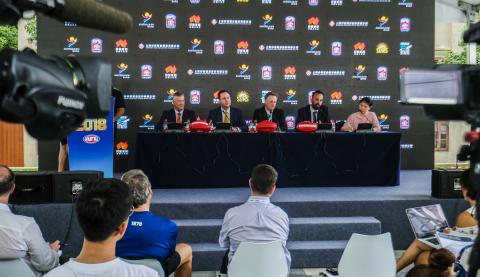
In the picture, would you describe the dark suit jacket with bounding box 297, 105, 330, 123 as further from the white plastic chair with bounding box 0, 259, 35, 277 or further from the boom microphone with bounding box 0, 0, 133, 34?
the boom microphone with bounding box 0, 0, 133, 34

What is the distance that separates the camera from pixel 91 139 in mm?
5016

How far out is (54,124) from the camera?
817 mm

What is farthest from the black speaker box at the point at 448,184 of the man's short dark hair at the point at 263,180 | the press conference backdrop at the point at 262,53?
the man's short dark hair at the point at 263,180

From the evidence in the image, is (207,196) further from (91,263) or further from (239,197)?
(91,263)

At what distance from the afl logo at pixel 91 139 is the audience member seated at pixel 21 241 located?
2.47 meters

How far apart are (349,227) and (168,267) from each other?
2181 millimetres

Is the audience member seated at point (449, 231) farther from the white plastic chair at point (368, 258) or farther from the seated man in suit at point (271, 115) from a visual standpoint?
the seated man in suit at point (271, 115)

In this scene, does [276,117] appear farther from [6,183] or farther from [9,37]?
[9,37]

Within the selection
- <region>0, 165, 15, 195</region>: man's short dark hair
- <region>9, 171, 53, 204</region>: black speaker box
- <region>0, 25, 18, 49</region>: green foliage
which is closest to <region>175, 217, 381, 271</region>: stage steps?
<region>9, 171, 53, 204</region>: black speaker box

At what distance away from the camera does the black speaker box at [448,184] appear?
453 centimetres

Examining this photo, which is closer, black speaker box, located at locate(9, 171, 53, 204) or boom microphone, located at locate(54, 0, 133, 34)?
boom microphone, located at locate(54, 0, 133, 34)

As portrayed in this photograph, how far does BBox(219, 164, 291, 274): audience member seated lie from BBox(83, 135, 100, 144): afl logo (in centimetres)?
269

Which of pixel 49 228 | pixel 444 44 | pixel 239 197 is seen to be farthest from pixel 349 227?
pixel 444 44

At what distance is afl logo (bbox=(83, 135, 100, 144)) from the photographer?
5000 mm
